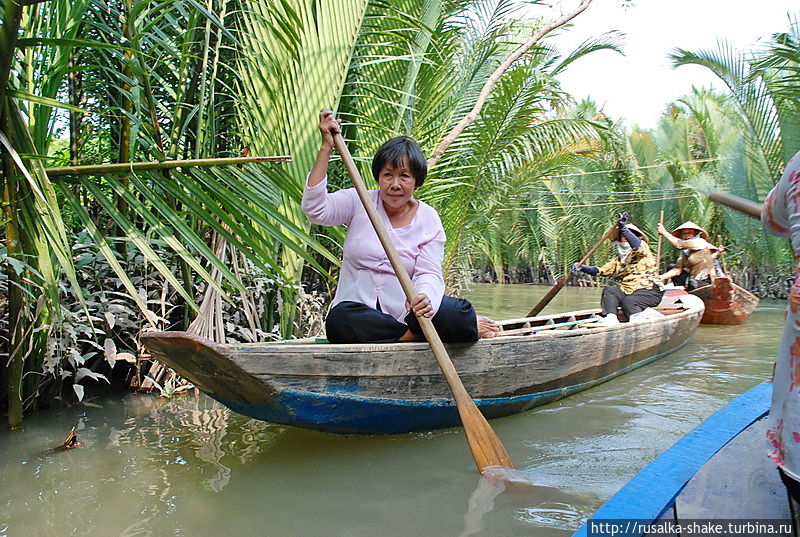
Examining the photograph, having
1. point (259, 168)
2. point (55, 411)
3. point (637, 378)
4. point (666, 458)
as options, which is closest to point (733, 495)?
point (666, 458)

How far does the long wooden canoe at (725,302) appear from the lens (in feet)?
25.2

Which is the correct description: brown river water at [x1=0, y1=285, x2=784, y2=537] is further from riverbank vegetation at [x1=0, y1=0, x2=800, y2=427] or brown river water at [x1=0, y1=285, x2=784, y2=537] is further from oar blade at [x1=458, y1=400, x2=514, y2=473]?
riverbank vegetation at [x1=0, y1=0, x2=800, y2=427]

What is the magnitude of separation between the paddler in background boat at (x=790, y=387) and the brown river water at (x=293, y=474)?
87 cm

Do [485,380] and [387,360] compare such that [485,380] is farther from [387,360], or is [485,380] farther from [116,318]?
[116,318]

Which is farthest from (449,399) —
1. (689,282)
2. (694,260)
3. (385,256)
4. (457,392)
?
(694,260)

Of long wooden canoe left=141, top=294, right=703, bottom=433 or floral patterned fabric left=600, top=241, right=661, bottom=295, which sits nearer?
long wooden canoe left=141, top=294, right=703, bottom=433

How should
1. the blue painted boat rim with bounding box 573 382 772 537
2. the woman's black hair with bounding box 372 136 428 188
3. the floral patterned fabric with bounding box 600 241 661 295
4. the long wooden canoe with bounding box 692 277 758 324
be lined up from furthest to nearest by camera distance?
1. the long wooden canoe with bounding box 692 277 758 324
2. the floral patterned fabric with bounding box 600 241 661 295
3. the woman's black hair with bounding box 372 136 428 188
4. the blue painted boat rim with bounding box 573 382 772 537

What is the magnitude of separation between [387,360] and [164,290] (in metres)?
1.55

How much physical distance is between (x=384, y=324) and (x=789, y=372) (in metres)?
1.62

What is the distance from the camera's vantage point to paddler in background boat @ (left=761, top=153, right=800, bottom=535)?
3.64ft

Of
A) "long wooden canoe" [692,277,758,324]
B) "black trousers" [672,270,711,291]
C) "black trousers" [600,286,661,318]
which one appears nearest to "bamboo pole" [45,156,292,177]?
"black trousers" [600,286,661,318]

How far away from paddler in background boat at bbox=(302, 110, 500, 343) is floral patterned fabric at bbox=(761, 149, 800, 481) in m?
1.40

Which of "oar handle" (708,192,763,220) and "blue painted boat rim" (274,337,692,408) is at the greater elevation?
"oar handle" (708,192,763,220)

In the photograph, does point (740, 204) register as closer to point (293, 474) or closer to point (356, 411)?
point (356, 411)
